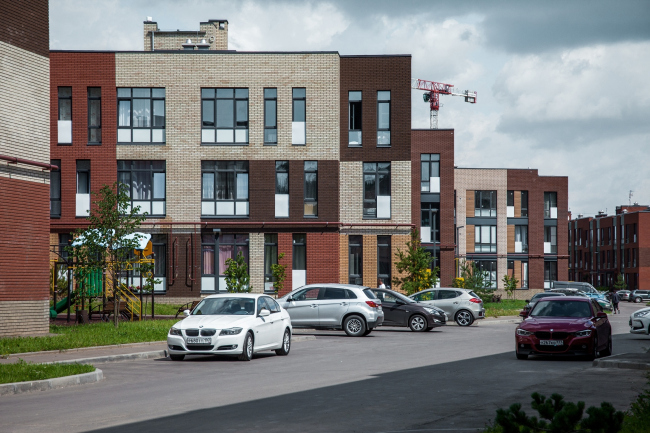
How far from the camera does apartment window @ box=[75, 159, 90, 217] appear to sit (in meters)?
40.0

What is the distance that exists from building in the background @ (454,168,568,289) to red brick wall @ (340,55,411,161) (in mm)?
36025

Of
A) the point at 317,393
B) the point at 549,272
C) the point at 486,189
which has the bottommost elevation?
the point at 549,272

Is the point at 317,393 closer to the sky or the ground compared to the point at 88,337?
closer to the sky

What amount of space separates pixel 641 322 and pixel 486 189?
50795 millimetres

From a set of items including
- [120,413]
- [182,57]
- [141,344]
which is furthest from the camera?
[182,57]

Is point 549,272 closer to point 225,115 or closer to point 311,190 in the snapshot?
point 311,190

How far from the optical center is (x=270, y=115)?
133 feet

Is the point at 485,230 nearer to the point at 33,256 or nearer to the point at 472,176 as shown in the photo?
the point at 472,176

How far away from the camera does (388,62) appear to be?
40844mm

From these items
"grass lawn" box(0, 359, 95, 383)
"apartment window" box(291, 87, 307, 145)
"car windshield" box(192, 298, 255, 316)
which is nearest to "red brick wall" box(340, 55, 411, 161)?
"apartment window" box(291, 87, 307, 145)

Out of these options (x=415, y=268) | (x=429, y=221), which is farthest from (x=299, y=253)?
(x=429, y=221)

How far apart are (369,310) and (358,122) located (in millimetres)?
16795

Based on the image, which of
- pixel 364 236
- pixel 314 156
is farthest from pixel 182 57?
pixel 364 236

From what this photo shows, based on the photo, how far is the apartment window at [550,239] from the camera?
78438 mm
